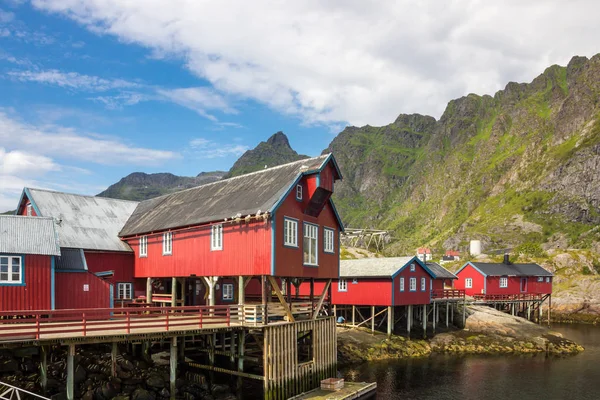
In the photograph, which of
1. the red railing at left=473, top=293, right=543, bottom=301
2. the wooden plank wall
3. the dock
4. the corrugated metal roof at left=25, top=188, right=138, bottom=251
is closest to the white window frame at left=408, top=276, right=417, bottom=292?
the wooden plank wall

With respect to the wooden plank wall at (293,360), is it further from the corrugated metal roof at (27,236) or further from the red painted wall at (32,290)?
the corrugated metal roof at (27,236)

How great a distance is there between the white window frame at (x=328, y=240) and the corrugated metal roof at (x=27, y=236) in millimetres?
15462

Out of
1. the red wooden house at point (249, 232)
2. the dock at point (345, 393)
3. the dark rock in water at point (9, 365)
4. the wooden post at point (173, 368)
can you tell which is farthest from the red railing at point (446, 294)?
the dark rock in water at point (9, 365)

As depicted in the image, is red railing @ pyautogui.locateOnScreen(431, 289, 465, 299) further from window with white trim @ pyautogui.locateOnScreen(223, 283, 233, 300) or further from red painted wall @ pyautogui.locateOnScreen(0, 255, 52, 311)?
red painted wall @ pyautogui.locateOnScreen(0, 255, 52, 311)

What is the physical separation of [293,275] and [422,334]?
2454 centimetres

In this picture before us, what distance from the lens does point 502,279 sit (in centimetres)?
6794

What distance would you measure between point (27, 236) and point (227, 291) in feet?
50.2

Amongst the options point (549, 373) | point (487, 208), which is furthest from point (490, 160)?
point (549, 373)

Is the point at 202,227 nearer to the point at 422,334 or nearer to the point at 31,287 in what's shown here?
the point at 31,287

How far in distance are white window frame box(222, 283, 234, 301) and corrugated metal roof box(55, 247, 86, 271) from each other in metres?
10.6

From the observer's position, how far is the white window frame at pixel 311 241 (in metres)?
29.7

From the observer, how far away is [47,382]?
2170cm

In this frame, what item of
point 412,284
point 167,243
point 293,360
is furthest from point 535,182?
point 293,360

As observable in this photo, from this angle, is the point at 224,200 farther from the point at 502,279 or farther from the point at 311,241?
the point at 502,279
